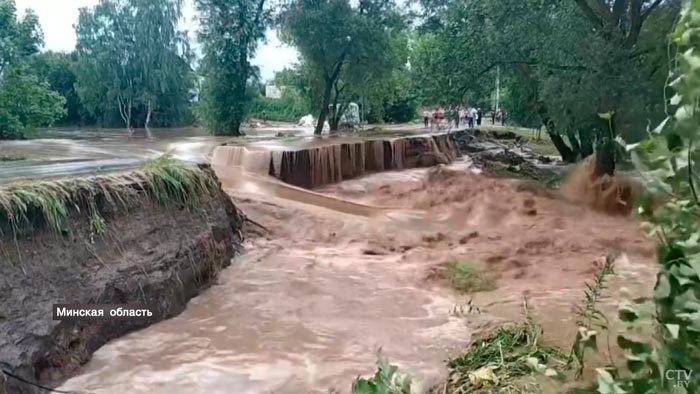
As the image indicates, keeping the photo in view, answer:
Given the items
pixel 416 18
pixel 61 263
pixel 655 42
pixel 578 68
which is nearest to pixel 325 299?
pixel 61 263

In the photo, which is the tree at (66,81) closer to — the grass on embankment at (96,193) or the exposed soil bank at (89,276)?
the grass on embankment at (96,193)

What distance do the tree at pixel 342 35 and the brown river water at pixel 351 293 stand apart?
10.0 meters

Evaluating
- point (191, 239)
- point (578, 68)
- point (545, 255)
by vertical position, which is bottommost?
point (545, 255)

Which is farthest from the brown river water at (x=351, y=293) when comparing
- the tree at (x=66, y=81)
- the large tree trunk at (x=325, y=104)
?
the tree at (x=66, y=81)

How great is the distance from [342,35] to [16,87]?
1121 cm

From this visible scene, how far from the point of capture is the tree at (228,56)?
2380cm

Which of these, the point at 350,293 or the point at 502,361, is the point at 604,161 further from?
the point at 502,361

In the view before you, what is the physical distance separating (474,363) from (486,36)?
11.7 metres

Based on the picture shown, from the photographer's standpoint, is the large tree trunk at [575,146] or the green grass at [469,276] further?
the large tree trunk at [575,146]

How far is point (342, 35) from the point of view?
2100cm

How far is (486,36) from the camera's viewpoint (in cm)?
1459

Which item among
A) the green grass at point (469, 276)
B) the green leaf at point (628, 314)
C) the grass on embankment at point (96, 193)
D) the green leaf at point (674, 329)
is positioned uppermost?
the green leaf at point (674, 329)

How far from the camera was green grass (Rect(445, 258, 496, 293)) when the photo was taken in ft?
22.6

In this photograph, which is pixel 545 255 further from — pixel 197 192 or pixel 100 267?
Result: pixel 100 267
